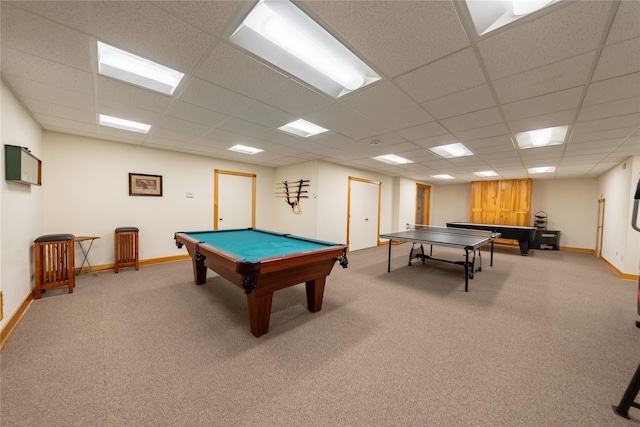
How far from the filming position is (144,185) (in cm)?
463

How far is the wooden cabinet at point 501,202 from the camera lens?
25.3 feet

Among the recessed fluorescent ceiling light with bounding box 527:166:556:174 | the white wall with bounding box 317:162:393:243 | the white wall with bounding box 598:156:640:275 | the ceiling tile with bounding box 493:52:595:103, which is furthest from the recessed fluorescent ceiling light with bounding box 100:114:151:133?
the recessed fluorescent ceiling light with bounding box 527:166:556:174

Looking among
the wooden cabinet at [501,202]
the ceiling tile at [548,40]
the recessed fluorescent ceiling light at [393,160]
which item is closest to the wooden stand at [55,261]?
the ceiling tile at [548,40]

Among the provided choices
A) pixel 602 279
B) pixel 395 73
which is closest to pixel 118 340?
pixel 395 73

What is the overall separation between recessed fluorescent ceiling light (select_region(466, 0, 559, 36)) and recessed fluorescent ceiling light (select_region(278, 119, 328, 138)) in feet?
7.61

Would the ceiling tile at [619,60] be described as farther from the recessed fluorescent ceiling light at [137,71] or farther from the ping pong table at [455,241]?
the recessed fluorescent ceiling light at [137,71]

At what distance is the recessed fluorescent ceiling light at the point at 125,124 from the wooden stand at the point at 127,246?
176cm

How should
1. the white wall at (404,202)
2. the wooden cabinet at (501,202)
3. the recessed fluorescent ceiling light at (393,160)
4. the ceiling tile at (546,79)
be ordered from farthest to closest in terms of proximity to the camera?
the white wall at (404,202) < the wooden cabinet at (501,202) < the recessed fluorescent ceiling light at (393,160) < the ceiling tile at (546,79)

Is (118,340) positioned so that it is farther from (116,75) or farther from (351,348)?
(116,75)

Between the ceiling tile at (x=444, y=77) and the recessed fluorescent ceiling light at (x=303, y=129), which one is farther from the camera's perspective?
the recessed fluorescent ceiling light at (x=303, y=129)

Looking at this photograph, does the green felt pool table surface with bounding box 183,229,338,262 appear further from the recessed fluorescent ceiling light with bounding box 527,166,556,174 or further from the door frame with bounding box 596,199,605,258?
the door frame with bounding box 596,199,605,258

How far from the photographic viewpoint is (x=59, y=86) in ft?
7.45

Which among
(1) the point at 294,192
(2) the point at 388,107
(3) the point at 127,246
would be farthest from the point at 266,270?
(1) the point at 294,192

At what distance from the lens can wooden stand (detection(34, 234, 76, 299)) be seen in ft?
9.80
